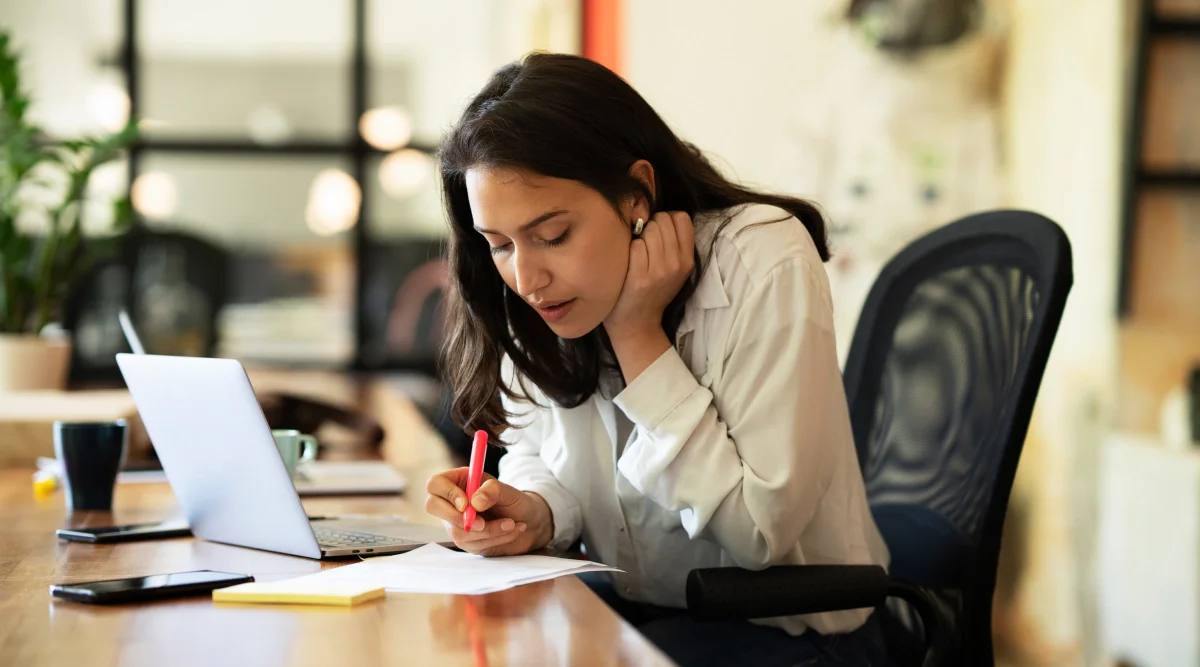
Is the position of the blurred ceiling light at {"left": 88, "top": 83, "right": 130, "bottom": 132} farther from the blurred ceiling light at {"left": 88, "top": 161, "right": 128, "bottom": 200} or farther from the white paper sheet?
the white paper sheet

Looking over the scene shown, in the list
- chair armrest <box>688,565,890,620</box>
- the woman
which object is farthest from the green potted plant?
chair armrest <box>688,565,890,620</box>

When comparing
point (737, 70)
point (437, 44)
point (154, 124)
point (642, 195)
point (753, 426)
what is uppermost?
point (437, 44)

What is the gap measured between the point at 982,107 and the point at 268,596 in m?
3.25

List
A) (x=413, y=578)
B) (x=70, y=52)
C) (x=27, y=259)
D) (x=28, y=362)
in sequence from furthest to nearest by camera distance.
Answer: (x=70, y=52) < (x=27, y=259) < (x=28, y=362) < (x=413, y=578)

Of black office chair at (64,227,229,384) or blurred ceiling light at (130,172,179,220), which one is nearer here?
black office chair at (64,227,229,384)

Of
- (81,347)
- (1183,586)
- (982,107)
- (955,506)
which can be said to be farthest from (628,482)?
(81,347)

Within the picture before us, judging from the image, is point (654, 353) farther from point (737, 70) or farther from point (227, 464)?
point (737, 70)

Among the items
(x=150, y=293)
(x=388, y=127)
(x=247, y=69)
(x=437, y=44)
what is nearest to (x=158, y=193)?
(x=150, y=293)

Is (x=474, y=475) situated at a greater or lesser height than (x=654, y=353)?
lesser

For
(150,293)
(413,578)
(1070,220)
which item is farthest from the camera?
(150,293)

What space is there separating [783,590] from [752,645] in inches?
5.9

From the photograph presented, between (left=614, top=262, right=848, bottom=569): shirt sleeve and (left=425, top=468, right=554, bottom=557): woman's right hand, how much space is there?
0.36ft

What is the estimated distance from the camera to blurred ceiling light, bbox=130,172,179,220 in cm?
474

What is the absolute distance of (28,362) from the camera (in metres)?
2.26
